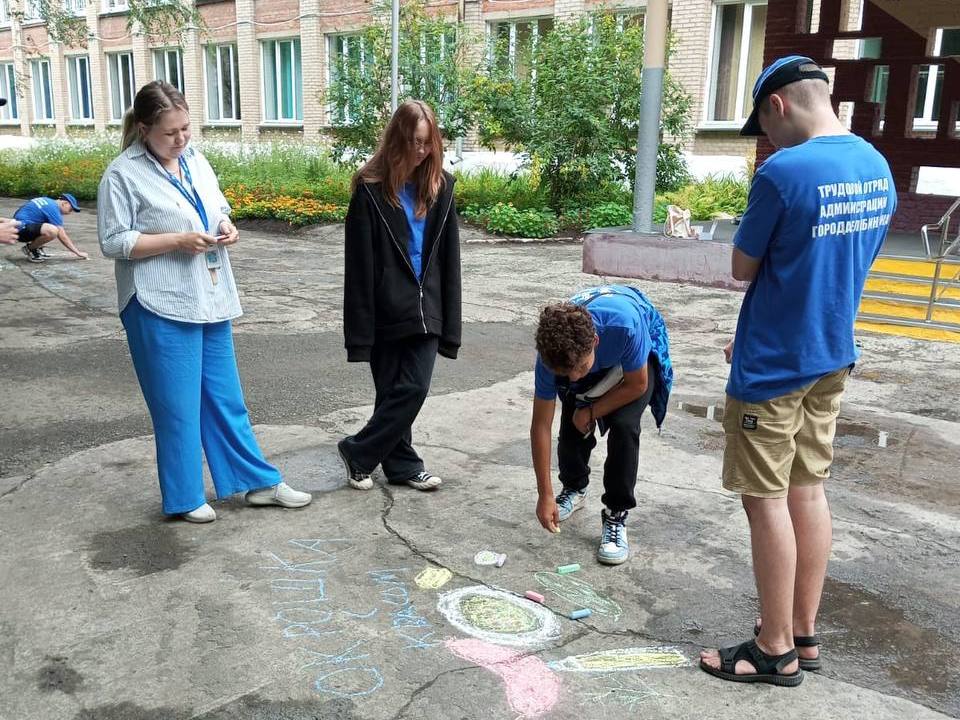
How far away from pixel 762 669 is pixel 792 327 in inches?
→ 43.5

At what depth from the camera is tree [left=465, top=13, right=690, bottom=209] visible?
49.7ft

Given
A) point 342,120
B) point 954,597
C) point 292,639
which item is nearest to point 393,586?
point 292,639

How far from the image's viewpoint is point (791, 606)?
112 inches

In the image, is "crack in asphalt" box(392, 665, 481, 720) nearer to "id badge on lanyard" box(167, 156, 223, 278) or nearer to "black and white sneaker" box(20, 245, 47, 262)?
"id badge on lanyard" box(167, 156, 223, 278)

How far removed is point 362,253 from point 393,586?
1537 mm

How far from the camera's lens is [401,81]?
17.4 m

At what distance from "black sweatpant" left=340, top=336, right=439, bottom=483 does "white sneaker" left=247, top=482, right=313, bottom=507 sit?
0.35 m

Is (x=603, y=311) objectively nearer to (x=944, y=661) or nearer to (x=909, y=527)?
(x=944, y=661)

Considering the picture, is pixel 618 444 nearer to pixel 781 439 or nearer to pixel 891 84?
pixel 781 439

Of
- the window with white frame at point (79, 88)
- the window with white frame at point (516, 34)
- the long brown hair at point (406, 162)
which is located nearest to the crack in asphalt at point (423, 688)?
the long brown hair at point (406, 162)

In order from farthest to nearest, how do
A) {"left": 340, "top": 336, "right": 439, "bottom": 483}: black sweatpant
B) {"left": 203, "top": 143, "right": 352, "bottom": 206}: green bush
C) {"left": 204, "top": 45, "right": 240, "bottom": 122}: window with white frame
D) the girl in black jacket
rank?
1. {"left": 204, "top": 45, "right": 240, "bottom": 122}: window with white frame
2. {"left": 203, "top": 143, "right": 352, "bottom": 206}: green bush
3. {"left": 340, "top": 336, "right": 439, "bottom": 483}: black sweatpant
4. the girl in black jacket

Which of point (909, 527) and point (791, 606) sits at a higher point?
point (791, 606)

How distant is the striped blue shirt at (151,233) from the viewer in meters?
3.67

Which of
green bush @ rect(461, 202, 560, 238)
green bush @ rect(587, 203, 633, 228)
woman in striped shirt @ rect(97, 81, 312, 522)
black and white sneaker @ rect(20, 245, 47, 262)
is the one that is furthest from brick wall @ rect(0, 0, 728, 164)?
woman in striped shirt @ rect(97, 81, 312, 522)
